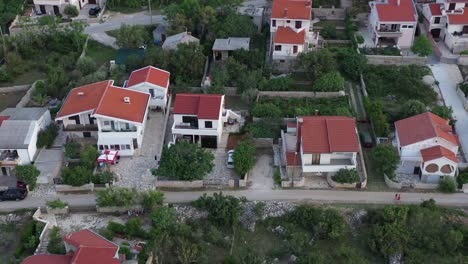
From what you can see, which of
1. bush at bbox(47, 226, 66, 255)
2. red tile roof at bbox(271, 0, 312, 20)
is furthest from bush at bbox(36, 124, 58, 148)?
red tile roof at bbox(271, 0, 312, 20)

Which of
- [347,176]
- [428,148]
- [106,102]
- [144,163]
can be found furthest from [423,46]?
[106,102]

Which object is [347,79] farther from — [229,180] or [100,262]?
[100,262]

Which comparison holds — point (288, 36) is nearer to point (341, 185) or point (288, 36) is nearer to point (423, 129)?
point (423, 129)

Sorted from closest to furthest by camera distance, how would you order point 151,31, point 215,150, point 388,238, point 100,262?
point 100,262 < point 388,238 < point 215,150 < point 151,31

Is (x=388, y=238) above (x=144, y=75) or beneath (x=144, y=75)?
beneath

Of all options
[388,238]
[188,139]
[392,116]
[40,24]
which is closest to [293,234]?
[388,238]

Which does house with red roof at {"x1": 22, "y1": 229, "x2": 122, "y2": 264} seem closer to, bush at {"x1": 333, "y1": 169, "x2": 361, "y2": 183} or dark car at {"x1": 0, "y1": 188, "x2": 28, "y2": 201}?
dark car at {"x1": 0, "y1": 188, "x2": 28, "y2": 201}

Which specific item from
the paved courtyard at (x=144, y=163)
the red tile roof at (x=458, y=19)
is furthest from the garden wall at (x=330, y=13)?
the paved courtyard at (x=144, y=163)
